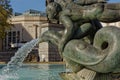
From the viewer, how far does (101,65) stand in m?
5.41

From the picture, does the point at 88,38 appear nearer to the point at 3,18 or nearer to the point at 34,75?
the point at 34,75

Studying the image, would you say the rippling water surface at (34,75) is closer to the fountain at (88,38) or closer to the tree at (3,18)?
→ the fountain at (88,38)

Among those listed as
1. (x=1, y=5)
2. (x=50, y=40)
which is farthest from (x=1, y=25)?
(x=50, y=40)

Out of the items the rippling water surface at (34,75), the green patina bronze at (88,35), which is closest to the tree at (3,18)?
the rippling water surface at (34,75)

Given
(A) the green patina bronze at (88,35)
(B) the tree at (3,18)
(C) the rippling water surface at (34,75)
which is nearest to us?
(A) the green patina bronze at (88,35)

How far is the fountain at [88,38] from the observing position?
5426mm

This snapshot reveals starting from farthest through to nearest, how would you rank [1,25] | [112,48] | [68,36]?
1. [1,25]
2. [68,36]
3. [112,48]

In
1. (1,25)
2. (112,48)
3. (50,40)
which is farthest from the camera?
(1,25)

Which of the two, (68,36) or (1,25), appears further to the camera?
(1,25)

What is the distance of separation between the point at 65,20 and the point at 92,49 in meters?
0.62

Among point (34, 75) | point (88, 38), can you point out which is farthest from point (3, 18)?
point (88, 38)

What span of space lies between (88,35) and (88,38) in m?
0.10

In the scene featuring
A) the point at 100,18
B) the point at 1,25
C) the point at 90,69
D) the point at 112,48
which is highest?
the point at 100,18

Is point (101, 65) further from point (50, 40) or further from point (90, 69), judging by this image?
point (50, 40)
